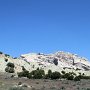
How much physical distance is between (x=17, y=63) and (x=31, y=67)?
4.51 metres

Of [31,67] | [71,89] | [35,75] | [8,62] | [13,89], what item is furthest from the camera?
[31,67]

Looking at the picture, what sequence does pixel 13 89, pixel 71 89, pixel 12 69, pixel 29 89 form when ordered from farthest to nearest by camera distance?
pixel 12 69 → pixel 71 89 → pixel 29 89 → pixel 13 89

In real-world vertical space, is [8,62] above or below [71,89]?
above

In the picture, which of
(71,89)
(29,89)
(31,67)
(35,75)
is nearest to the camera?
(29,89)

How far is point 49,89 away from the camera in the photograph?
47.8 meters

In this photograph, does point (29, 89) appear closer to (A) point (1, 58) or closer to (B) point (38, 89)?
(B) point (38, 89)

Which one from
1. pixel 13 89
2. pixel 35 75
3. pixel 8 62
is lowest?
pixel 13 89

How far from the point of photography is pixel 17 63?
325 feet

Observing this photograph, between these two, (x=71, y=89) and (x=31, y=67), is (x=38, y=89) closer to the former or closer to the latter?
(x=71, y=89)

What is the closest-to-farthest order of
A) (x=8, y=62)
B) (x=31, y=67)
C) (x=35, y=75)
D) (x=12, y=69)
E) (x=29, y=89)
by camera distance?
(x=29, y=89), (x=35, y=75), (x=12, y=69), (x=8, y=62), (x=31, y=67)

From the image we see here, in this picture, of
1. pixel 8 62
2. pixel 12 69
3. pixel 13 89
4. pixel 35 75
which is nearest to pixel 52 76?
pixel 35 75

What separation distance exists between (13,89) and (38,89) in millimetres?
5958

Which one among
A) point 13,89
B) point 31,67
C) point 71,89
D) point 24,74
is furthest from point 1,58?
point 13,89

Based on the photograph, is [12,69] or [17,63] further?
[17,63]
